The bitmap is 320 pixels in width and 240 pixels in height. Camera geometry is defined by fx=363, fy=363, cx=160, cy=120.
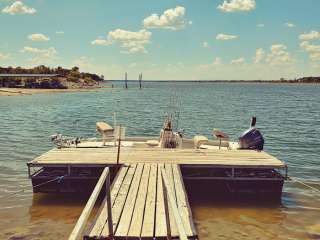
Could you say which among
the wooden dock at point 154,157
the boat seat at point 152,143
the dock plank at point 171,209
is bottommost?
the boat seat at point 152,143

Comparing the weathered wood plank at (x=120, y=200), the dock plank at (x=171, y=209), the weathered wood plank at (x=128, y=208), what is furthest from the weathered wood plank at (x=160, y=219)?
the weathered wood plank at (x=120, y=200)

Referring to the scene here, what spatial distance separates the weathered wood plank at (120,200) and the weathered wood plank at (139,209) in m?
→ 0.36

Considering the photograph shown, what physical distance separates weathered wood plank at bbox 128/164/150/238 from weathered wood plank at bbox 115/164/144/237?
0.09 m

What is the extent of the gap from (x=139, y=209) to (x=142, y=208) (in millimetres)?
91

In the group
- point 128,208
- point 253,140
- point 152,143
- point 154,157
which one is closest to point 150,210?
point 128,208

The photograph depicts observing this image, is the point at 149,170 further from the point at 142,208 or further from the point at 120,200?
the point at 142,208

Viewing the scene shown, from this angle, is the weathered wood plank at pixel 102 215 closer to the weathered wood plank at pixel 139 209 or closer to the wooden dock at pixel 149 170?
the wooden dock at pixel 149 170

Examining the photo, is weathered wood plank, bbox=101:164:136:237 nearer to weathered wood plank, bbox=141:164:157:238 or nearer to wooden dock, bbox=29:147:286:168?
weathered wood plank, bbox=141:164:157:238

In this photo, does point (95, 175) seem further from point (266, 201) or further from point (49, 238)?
point (266, 201)

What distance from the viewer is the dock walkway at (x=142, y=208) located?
7.69 m

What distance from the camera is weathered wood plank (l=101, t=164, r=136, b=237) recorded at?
26.0 feet

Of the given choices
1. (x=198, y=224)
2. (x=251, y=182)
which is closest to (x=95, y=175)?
(x=198, y=224)

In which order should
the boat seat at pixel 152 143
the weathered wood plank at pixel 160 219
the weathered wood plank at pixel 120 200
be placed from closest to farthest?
the weathered wood plank at pixel 160 219, the weathered wood plank at pixel 120 200, the boat seat at pixel 152 143

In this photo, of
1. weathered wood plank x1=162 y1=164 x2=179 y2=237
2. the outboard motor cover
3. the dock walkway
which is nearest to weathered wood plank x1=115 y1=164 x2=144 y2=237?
the dock walkway
